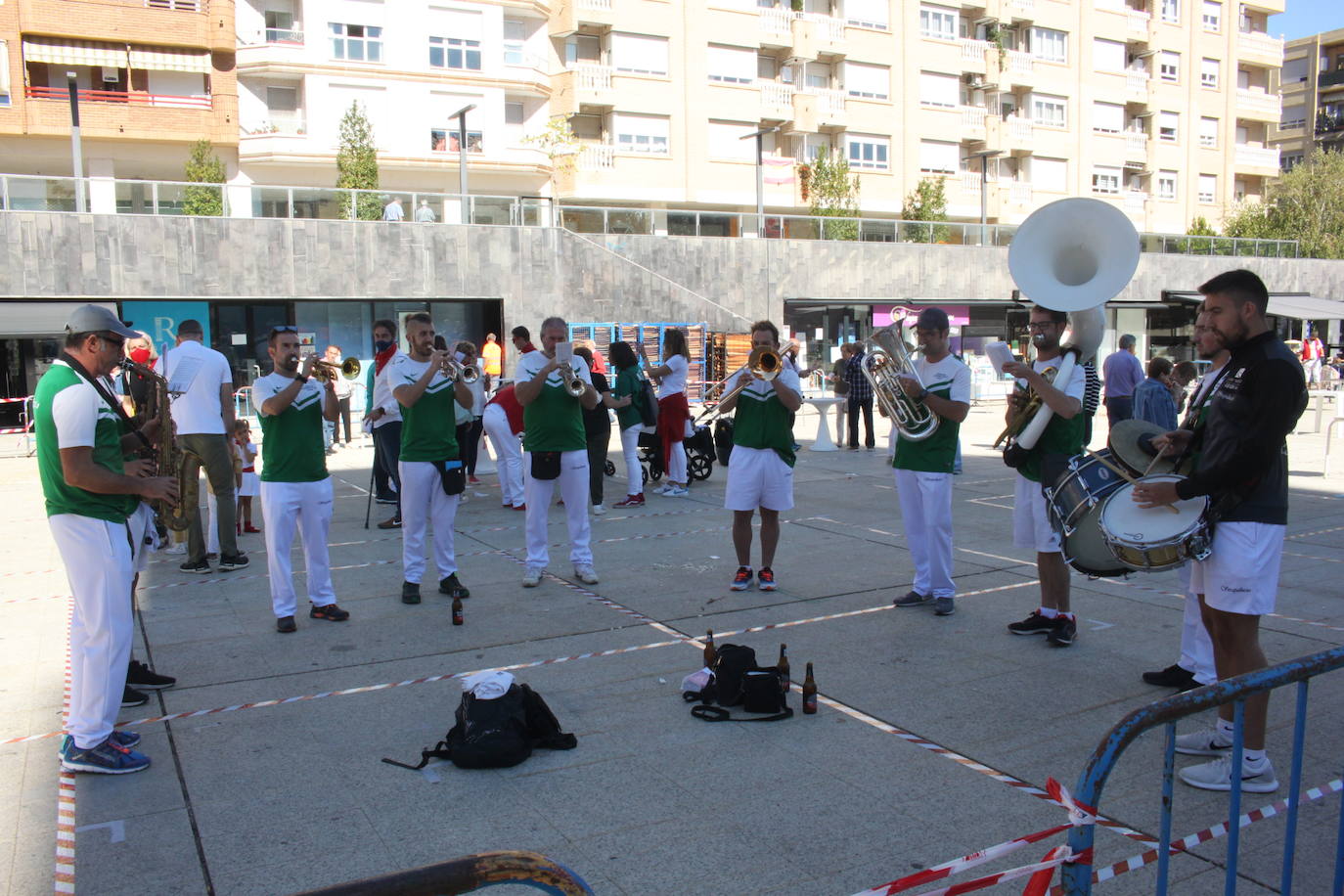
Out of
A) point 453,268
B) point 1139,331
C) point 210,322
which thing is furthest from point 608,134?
point 1139,331

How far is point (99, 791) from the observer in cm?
450

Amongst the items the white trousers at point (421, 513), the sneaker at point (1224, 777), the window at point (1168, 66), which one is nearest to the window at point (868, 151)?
the window at point (1168, 66)

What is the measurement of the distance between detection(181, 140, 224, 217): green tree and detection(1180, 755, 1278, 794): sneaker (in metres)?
24.2

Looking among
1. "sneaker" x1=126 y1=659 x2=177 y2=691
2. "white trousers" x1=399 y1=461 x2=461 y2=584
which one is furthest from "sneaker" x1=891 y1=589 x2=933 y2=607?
"sneaker" x1=126 y1=659 x2=177 y2=691

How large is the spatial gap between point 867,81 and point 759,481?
133 ft

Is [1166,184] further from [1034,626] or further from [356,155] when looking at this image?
[1034,626]

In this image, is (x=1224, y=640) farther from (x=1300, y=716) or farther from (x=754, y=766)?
(x=754, y=766)

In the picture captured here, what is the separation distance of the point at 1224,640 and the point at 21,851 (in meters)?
4.97

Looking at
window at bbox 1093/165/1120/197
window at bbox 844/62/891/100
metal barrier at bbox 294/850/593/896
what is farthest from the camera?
window at bbox 1093/165/1120/197

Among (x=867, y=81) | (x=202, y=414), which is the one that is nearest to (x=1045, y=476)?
(x=202, y=414)

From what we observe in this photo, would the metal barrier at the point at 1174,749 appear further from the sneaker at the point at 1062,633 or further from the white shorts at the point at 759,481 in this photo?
the white shorts at the point at 759,481

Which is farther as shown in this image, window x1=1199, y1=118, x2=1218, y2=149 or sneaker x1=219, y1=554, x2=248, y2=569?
window x1=1199, y1=118, x2=1218, y2=149

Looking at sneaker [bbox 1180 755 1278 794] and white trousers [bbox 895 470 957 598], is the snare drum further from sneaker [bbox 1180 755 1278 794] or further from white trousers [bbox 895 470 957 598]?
white trousers [bbox 895 470 957 598]

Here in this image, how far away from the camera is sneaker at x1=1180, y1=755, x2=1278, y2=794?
4.27 metres
